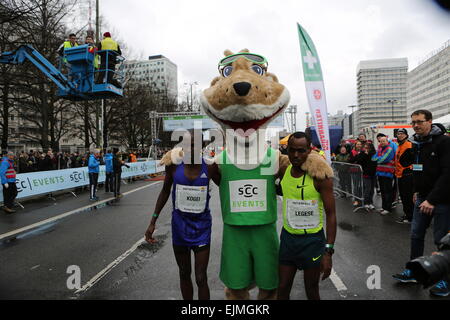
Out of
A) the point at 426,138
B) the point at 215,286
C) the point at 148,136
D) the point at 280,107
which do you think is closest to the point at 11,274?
the point at 215,286

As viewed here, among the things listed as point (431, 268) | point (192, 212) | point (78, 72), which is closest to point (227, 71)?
point (192, 212)

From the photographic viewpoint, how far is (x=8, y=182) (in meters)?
8.57

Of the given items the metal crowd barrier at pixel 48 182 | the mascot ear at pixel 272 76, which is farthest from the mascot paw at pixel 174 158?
the metal crowd barrier at pixel 48 182

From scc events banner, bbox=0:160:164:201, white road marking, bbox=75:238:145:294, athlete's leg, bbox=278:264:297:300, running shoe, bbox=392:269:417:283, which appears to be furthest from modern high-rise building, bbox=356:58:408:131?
athlete's leg, bbox=278:264:297:300

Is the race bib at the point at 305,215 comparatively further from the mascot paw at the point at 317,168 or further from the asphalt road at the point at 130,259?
the asphalt road at the point at 130,259

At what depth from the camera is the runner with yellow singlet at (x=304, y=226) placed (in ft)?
7.64

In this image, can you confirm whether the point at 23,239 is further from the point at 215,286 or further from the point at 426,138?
the point at 426,138

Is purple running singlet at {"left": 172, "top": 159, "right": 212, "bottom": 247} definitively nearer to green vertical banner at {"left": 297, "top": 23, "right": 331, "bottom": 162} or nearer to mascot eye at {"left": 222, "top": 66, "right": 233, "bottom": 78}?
mascot eye at {"left": 222, "top": 66, "right": 233, "bottom": 78}

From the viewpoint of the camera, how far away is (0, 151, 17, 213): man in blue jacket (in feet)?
27.8

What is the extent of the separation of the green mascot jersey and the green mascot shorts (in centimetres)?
9

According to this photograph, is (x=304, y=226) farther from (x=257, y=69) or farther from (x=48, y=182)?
(x=48, y=182)

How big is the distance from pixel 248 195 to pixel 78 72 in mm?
8414

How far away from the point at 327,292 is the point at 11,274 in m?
4.19

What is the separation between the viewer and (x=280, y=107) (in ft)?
8.45
